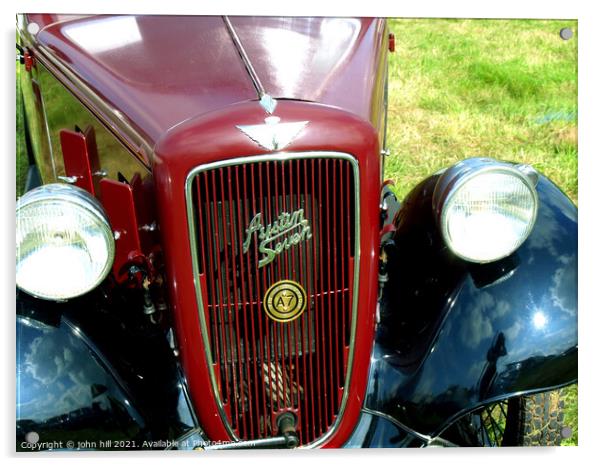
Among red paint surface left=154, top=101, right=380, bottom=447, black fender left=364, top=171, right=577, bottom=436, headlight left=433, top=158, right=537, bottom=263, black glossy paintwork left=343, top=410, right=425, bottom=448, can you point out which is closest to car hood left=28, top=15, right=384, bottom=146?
red paint surface left=154, top=101, right=380, bottom=447

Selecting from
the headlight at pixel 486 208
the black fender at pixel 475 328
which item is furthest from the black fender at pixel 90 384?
the headlight at pixel 486 208

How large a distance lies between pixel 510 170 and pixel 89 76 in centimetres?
122

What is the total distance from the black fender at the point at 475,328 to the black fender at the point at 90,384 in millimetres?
548

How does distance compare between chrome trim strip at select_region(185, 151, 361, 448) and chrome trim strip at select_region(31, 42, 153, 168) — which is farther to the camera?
chrome trim strip at select_region(31, 42, 153, 168)

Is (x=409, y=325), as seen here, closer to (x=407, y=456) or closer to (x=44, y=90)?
(x=407, y=456)

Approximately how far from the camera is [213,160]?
167 centimetres

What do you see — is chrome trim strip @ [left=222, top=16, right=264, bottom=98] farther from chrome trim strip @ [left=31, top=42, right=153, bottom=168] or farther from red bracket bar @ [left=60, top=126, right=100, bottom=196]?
red bracket bar @ [left=60, top=126, right=100, bottom=196]

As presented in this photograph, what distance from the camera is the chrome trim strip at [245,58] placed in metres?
1.81

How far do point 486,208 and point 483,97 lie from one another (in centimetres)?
91

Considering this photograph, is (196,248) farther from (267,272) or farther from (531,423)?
(531,423)

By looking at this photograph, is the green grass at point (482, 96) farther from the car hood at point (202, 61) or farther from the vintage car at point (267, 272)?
the vintage car at point (267, 272)

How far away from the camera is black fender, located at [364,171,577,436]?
6.24 feet

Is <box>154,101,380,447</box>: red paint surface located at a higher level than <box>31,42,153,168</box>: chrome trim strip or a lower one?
lower

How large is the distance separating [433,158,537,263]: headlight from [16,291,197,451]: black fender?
82 cm
